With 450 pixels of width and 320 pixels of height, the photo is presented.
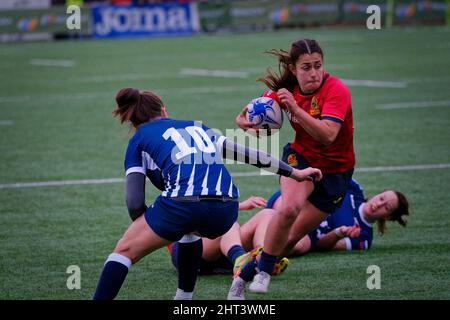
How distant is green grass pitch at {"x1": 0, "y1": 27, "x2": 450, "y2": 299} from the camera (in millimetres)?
6938

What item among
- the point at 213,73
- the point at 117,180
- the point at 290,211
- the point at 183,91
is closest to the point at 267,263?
the point at 290,211

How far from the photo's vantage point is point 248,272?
251 inches

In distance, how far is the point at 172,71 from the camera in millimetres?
23219

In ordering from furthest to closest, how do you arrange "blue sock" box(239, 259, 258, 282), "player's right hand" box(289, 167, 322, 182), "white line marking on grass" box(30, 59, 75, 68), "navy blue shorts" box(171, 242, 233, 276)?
"white line marking on grass" box(30, 59, 75, 68) < "navy blue shorts" box(171, 242, 233, 276) < "blue sock" box(239, 259, 258, 282) < "player's right hand" box(289, 167, 322, 182)

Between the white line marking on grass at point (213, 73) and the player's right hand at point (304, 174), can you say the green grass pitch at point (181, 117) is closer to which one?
the white line marking on grass at point (213, 73)

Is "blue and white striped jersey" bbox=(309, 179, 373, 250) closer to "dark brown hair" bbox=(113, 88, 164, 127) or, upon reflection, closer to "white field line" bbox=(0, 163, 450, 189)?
"dark brown hair" bbox=(113, 88, 164, 127)

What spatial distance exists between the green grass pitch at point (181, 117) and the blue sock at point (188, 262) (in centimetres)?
59

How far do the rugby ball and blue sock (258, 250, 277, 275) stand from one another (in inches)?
40.8

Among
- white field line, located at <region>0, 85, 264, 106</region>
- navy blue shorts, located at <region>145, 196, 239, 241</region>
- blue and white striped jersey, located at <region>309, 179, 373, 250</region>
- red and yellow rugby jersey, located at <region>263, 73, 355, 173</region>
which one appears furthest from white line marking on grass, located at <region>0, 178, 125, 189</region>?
white field line, located at <region>0, 85, 264, 106</region>

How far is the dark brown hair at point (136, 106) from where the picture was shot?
5723 mm

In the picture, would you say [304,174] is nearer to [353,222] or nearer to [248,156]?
[248,156]

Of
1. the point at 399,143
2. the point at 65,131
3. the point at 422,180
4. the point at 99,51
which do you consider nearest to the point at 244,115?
the point at 422,180

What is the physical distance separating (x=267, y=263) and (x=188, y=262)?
2.58ft
